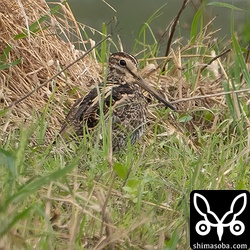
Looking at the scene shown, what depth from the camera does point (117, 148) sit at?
470 centimetres

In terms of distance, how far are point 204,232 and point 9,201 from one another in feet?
2.24

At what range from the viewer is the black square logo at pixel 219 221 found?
3.32 meters

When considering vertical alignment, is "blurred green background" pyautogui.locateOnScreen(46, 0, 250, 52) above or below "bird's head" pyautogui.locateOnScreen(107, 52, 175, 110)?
above

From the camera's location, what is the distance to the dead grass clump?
517 centimetres

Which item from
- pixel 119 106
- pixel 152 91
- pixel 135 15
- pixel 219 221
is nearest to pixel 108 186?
pixel 219 221

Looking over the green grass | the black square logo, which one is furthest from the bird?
the black square logo

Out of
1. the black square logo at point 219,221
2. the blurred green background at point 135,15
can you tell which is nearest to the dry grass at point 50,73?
the black square logo at point 219,221

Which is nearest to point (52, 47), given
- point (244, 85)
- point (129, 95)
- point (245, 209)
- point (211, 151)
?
point (129, 95)

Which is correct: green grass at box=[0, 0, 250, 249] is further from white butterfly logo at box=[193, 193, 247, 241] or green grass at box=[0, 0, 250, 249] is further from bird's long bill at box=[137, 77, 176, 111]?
bird's long bill at box=[137, 77, 176, 111]

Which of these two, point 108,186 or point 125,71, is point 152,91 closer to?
point 125,71

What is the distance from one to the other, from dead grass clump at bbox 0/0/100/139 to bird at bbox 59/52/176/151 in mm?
252

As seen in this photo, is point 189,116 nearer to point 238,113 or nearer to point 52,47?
point 238,113

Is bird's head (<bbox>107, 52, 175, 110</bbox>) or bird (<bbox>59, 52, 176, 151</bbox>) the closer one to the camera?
bird (<bbox>59, 52, 176, 151</bbox>)

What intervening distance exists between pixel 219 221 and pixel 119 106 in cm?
155
